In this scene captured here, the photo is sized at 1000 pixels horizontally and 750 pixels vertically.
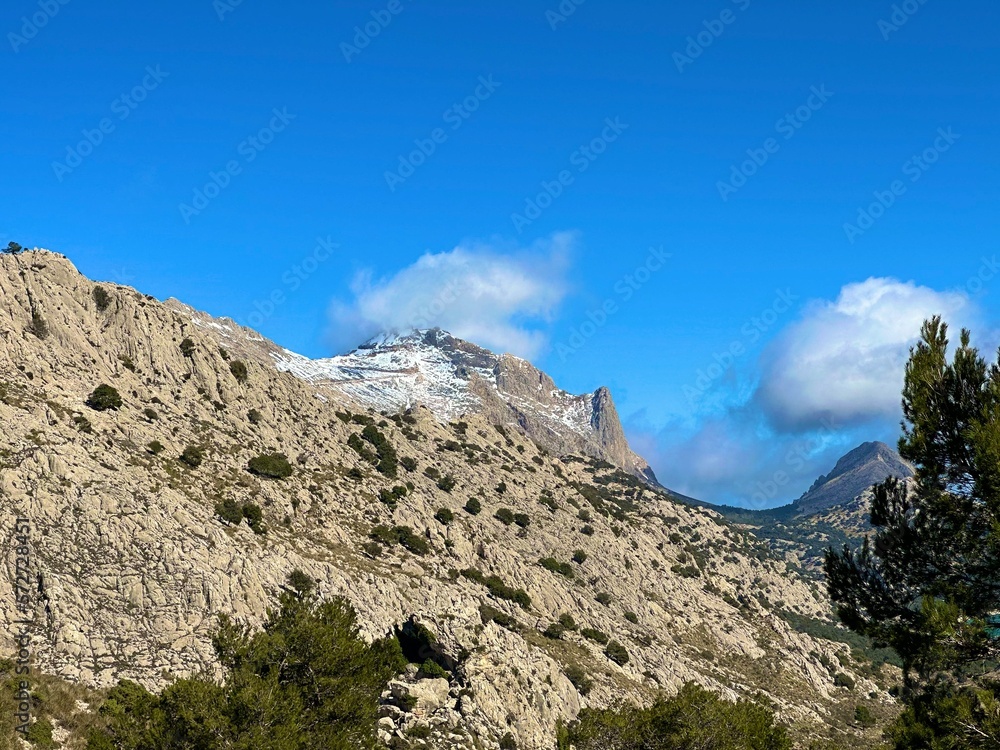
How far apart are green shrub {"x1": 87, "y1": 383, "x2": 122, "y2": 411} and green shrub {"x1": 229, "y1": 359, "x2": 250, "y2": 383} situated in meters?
18.8

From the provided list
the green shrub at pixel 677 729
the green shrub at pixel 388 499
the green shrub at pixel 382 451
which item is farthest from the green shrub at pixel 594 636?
the green shrub at pixel 677 729

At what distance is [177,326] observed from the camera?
260 ft

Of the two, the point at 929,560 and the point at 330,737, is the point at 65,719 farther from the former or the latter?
the point at 929,560

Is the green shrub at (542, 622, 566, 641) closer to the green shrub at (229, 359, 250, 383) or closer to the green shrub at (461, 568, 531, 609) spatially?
the green shrub at (461, 568, 531, 609)

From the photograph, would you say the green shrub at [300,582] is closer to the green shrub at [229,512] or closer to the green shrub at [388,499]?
the green shrub at [229,512]

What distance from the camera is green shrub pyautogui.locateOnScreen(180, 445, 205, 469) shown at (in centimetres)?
6159

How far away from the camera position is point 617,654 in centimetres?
7025

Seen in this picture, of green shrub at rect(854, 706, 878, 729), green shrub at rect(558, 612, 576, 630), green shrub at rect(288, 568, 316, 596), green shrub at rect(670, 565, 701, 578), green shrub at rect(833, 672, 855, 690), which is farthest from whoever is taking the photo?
green shrub at rect(670, 565, 701, 578)

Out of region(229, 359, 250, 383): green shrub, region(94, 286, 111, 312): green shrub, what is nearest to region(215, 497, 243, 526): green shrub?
region(229, 359, 250, 383): green shrub

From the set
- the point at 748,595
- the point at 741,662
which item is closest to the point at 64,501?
the point at 741,662

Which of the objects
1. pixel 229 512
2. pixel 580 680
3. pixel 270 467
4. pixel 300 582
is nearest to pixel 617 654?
pixel 580 680

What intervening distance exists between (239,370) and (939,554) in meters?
75.5

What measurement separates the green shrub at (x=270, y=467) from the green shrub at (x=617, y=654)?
119 ft

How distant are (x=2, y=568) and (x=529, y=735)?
3462cm
